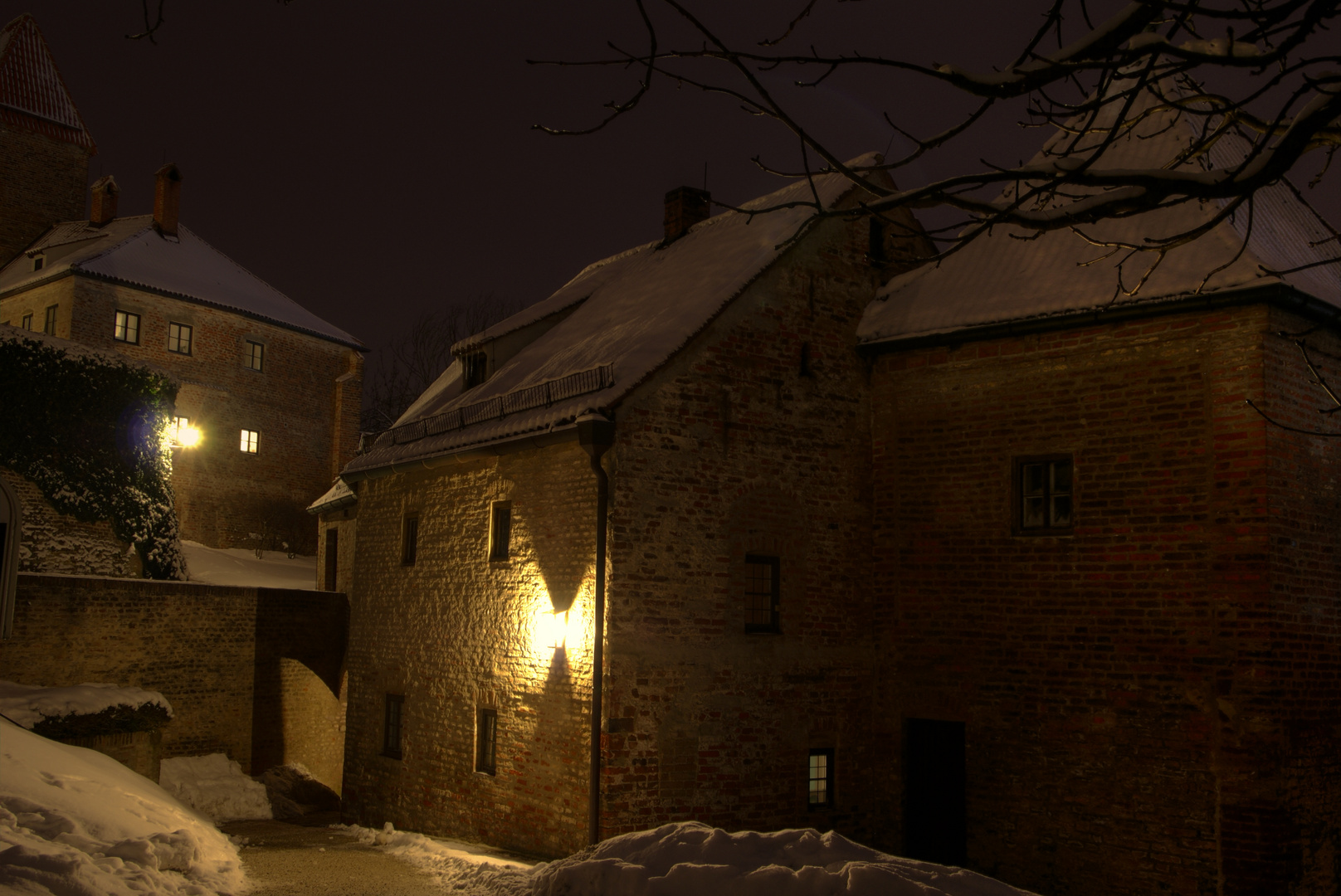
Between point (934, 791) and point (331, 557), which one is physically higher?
point (331, 557)

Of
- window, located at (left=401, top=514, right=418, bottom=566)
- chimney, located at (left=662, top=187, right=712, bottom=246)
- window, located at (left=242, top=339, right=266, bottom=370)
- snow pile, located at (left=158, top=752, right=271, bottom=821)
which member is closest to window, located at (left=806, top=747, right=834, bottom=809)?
window, located at (left=401, top=514, right=418, bottom=566)

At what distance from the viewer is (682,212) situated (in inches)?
697

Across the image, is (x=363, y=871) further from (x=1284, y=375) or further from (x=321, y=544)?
(x=321, y=544)

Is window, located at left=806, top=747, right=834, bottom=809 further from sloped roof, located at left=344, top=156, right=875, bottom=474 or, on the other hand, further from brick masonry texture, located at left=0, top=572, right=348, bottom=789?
brick masonry texture, located at left=0, top=572, right=348, bottom=789

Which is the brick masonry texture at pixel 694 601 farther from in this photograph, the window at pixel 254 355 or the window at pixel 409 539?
the window at pixel 254 355

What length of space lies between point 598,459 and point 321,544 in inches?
599

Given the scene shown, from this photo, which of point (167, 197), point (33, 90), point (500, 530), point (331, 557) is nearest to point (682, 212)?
point (500, 530)

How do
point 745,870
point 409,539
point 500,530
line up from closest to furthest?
point 745,870
point 500,530
point 409,539

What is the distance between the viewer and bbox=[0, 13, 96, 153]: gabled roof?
36250 millimetres

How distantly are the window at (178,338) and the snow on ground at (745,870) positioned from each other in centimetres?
2923

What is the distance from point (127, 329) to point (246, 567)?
800 cm

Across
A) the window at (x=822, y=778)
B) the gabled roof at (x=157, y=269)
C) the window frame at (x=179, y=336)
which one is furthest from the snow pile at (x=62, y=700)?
the gabled roof at (x=157, y=269)

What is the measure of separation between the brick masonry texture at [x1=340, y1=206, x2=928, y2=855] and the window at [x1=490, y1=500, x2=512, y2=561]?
0.64 feet

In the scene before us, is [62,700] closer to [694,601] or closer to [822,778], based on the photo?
[694,601]
